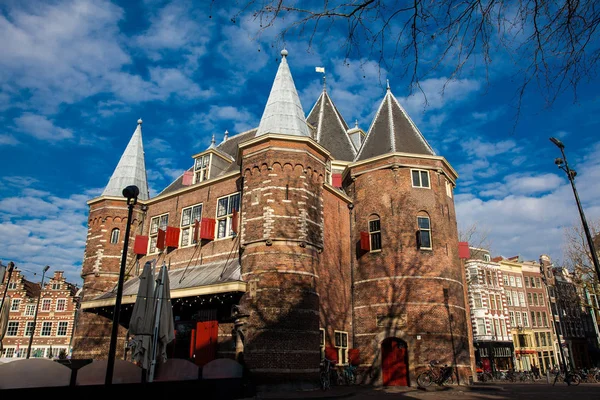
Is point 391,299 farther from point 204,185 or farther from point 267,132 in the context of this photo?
point 204,185

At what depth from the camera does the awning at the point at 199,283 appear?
56.6 feet

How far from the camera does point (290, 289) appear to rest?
1705 centimetres

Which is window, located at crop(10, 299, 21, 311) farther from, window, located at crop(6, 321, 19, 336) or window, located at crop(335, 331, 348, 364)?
window, located at crop(335, 331, 348, 364)

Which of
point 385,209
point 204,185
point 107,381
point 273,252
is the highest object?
point 204,185

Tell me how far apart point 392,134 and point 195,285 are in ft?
44.4

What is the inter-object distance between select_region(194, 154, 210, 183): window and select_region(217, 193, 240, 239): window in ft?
9.86

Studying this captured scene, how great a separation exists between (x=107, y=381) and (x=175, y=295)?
31.8 feet

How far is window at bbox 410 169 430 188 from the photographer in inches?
879

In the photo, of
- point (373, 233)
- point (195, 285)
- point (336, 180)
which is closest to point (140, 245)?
point (195, 285)

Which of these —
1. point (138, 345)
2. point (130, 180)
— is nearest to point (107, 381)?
point (138, 345)

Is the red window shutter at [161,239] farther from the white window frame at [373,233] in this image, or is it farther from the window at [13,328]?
the window at [13,328]

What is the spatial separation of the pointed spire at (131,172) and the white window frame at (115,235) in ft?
7.25

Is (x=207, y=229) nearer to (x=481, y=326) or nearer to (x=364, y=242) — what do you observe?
(x=364, y=242)

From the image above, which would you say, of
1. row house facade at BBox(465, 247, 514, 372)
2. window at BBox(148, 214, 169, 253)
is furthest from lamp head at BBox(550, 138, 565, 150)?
row house facade at BBox(465, 247, 514, 372)
